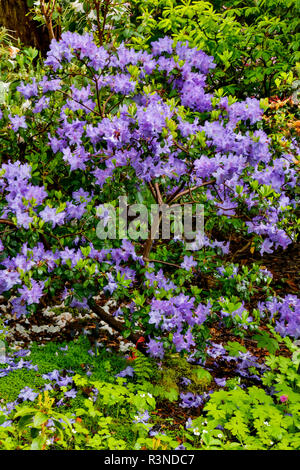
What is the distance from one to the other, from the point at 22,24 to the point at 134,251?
3.18 meters

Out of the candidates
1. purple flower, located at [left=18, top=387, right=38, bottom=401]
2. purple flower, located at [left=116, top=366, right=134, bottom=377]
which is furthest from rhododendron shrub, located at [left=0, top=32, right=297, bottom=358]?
purple flower, located at [left=18, top=387, right=38, bottom=401]

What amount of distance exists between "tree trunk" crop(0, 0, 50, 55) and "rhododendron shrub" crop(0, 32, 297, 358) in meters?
2.03

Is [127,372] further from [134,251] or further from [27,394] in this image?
[134,251]

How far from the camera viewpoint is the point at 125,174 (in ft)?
8.51

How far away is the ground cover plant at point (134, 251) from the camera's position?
2.34m

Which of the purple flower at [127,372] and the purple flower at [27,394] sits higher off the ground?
the purple flower at [127,372]

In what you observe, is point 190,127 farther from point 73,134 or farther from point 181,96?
point 73,134

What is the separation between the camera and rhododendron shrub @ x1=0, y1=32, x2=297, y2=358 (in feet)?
7.84

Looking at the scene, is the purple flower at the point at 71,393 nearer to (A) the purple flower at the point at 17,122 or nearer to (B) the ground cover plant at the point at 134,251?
(B) the ground cover plant at the point at 134,251

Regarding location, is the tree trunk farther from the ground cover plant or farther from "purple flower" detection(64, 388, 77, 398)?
"purple flower" detection(64, 388, 77, 398)

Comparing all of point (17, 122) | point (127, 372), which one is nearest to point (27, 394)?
point (127, 372)

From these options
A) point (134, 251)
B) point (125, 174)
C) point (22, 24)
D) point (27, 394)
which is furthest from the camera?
point (22, 24)

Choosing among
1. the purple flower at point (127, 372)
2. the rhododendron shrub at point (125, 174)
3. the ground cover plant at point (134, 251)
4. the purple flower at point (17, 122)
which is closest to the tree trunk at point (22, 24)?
the ground cover plant at point (134, 251)
